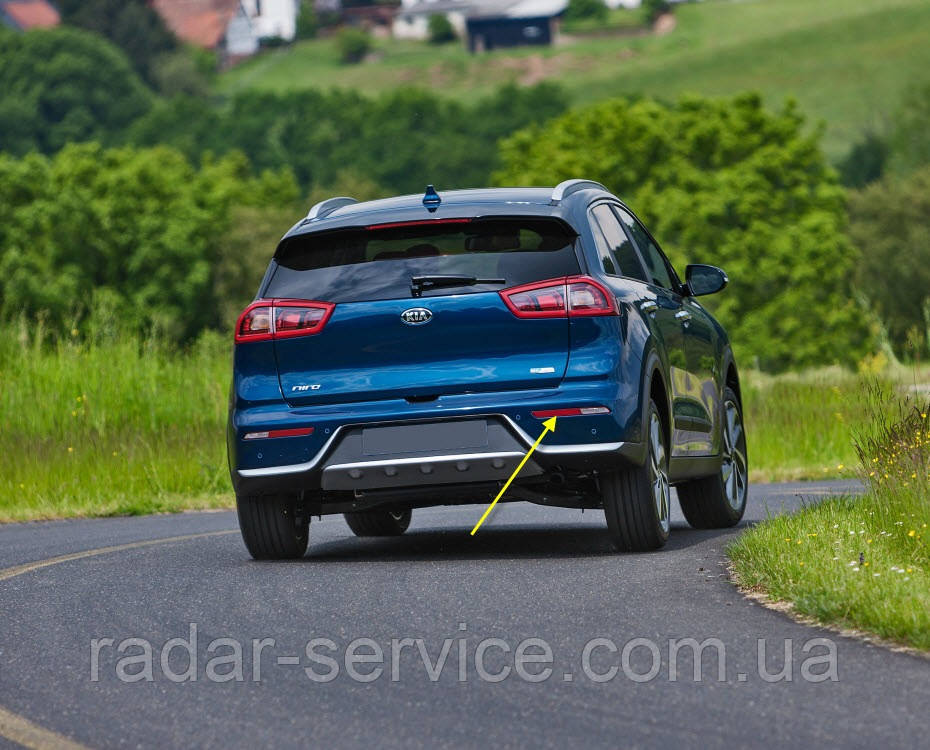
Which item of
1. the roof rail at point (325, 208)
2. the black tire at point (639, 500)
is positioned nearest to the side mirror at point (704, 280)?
the black tire at point (639, 500)

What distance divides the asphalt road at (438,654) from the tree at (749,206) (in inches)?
2651

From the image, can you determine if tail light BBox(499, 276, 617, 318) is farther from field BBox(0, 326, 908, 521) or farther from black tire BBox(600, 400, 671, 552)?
field BBox(0, 326, 908, 521)

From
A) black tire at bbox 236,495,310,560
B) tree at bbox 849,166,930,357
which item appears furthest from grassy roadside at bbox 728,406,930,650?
tree at bbox 849,166,930,357

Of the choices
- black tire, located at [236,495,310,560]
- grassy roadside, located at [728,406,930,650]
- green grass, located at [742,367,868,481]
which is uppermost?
grassy roadside, located at [728,406,930,650]

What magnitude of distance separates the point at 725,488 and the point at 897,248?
266 ft

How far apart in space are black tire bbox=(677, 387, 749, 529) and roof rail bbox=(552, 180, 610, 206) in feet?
6.35

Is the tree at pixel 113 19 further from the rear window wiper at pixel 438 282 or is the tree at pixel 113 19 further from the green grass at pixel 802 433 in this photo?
the rear window wiper at pixel 438 282

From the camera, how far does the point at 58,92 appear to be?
15862 cm

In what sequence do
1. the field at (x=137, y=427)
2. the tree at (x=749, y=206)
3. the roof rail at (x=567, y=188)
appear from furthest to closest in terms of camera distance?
1. the tree at (x=749, y=206)
2. the field at (x=137, y=427)
3. the roof rail at (x=567, y=188)

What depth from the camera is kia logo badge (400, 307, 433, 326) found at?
31.3 feet

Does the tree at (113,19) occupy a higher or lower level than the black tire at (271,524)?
lower

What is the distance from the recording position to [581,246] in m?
9.66

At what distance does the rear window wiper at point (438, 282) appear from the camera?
959 centimetres

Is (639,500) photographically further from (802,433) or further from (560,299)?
(802,433)
